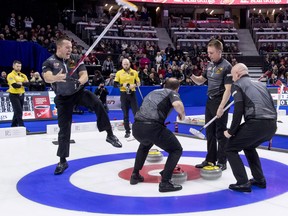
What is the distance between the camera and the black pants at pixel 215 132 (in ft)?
21.0

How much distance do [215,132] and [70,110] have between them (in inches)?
90.5

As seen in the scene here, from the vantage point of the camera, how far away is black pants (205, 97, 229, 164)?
21.0 feet

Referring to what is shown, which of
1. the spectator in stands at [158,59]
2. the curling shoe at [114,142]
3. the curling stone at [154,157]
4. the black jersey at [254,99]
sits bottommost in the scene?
the curling stone at [154,157]

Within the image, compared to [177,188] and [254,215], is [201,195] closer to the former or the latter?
[177,188]

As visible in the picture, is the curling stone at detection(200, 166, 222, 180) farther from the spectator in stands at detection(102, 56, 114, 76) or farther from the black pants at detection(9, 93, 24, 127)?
the spectator in stands at detection(102, 56, 114, 76)

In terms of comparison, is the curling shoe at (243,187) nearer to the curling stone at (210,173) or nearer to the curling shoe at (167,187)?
the curling stone at (210,173)

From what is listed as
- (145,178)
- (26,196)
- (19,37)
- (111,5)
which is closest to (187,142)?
(145,178)

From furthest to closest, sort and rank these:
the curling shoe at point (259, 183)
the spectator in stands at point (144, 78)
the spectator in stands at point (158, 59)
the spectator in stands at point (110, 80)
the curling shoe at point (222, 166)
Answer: the spectator in stands at point (158, 59) → the spectator in stands at point (144, 78) → the spectator in stands at point (110, 80) → the curling shoe at point (222, 166) → the curling shoe at point (259, 183)

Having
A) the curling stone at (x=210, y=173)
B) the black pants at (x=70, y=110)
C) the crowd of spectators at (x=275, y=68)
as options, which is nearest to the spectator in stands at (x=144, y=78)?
the crowd of spectators at (x=275, y=68)

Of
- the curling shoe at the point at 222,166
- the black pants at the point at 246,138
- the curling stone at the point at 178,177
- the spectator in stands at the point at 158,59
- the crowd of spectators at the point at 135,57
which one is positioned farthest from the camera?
the spectator in stands at the point at 158,59

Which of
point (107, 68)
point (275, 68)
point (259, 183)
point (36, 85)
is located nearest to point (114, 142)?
point (259, 183)

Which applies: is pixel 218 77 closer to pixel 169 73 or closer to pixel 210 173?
pixel 210 173

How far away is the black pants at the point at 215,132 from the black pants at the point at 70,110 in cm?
159

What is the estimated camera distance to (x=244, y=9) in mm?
37250
